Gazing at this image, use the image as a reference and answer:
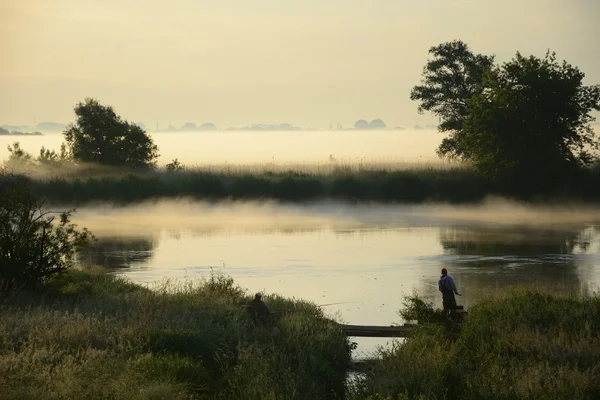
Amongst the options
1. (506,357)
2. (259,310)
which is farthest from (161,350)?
(506,357)

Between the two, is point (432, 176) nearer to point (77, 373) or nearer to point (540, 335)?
point (540, 335)

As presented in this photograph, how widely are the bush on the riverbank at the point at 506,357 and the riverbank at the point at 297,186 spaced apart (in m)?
50.0

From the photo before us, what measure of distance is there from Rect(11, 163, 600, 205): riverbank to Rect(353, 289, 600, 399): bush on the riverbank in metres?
50.0

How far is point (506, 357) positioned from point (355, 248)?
3181cm

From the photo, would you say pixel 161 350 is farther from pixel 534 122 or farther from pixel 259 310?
pixel 534 122

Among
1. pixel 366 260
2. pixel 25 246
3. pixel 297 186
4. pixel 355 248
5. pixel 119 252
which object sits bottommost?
pixel 366 260

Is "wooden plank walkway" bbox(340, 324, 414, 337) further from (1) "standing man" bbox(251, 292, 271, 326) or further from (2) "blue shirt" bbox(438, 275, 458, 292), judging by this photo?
(1) "standing man" bbox(251, 292, 271, 326)

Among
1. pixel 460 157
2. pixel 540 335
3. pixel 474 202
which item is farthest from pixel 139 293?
pixel 460 157

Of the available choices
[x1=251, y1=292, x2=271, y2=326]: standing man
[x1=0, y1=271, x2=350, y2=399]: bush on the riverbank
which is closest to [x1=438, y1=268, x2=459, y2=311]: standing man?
[x1=0, y1=271, x2=350, y2=399]: bush on the riverbank

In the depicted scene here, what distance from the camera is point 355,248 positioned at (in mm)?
54250

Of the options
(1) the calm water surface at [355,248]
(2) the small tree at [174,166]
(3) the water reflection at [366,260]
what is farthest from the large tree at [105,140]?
(3) the water reflection at [366,260]

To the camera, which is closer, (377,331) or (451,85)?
(377,331)

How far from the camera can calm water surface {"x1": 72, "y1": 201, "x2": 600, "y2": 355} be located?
3869 cm

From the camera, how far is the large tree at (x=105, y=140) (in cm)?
8675
